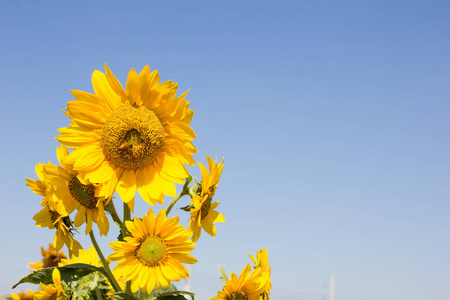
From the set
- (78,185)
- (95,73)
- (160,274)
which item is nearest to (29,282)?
(78,185)

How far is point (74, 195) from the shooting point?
268 centimetres

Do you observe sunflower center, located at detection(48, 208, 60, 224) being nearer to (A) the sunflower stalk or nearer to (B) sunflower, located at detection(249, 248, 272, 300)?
(A) the sunflower stalk

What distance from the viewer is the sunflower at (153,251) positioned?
8.25 feet

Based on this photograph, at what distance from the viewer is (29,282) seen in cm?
300

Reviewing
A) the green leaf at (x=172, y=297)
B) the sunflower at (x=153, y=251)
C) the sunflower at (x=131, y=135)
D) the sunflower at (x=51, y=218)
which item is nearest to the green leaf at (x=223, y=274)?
the green leaf at (x=172, y=297)

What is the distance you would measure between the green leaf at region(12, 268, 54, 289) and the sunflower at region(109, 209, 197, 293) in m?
0.68

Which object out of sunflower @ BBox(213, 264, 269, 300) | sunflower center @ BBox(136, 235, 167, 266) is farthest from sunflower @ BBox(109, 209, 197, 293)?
sunflower @ BBox(213, 264, 269, 300)

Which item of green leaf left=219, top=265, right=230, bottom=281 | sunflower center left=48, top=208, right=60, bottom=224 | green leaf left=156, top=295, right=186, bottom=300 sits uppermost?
sunflower center left=48, top=208, right=60, bottom=224

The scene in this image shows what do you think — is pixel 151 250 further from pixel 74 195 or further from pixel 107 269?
pixel 74 195

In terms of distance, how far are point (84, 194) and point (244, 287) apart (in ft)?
3.35

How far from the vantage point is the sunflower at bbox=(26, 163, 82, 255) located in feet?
9.47

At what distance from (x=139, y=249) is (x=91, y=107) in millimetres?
763

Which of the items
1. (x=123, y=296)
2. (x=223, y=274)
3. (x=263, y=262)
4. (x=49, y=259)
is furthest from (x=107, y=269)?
(x=49, y=259)

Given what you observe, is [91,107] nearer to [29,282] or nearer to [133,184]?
[133,184]
